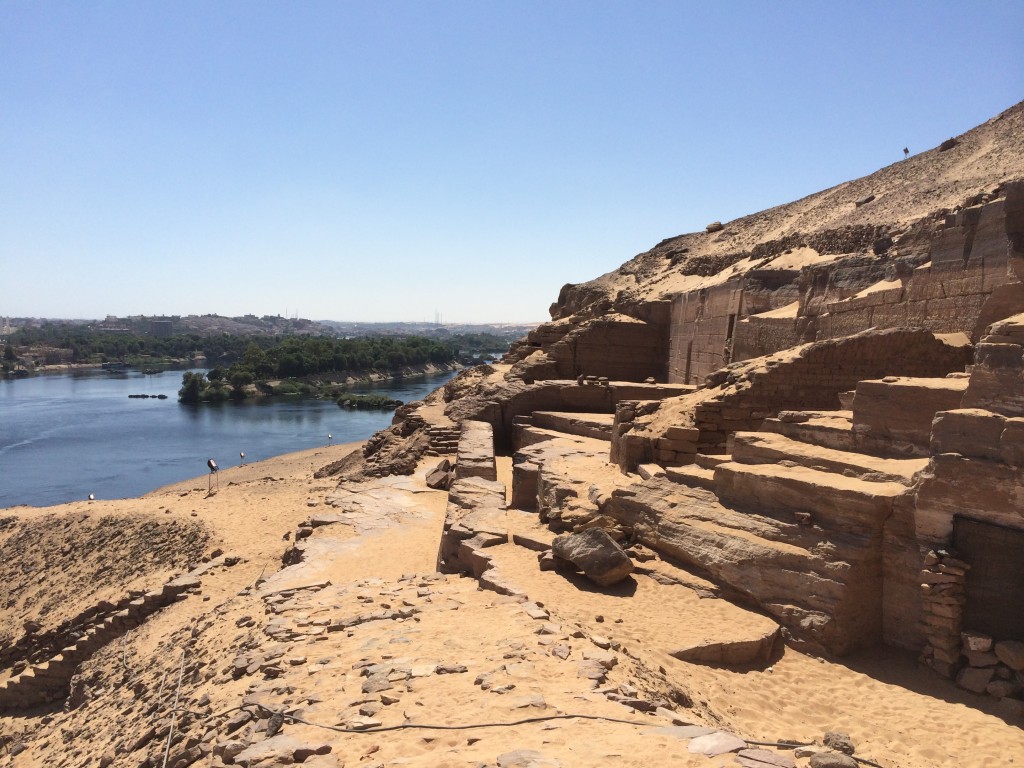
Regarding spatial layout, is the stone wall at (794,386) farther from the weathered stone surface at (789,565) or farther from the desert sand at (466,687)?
the desert sand at (466,687)

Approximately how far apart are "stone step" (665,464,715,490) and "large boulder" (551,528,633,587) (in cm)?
130

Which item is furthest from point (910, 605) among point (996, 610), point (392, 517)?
point (392, 517)

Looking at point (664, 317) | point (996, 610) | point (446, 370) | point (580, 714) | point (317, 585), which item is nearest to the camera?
point (580, 714)

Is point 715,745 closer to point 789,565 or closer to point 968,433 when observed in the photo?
point 789,565

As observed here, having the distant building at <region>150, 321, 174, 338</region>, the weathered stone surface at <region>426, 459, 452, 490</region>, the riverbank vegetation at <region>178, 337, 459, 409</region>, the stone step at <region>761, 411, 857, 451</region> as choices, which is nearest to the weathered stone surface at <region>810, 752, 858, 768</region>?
the stone step at <region>761, 411, 857, 451</region>

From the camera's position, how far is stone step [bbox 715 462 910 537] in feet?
19.8

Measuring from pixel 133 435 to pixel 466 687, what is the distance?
37945 millimetres

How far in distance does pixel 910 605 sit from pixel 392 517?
7.40m

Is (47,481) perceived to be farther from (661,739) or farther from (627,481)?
(661,739)

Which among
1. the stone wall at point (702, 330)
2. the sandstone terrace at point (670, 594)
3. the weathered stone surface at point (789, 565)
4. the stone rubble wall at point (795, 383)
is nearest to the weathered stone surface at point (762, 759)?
the sandstone terrace at point (670, 594)

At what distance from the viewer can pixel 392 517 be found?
1083 centimetres

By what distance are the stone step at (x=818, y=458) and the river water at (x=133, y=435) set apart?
2448 cm

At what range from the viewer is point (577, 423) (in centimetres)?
1383

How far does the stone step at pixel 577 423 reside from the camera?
13.2m
